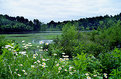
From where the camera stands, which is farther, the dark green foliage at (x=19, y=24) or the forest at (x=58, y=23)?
the forest at (x=58, y=23)

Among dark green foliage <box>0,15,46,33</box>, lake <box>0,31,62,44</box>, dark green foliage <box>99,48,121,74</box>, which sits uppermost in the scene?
dark green foliage <box>0,15,46,33</box>

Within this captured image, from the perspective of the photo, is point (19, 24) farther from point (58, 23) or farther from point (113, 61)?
point (113, 61)

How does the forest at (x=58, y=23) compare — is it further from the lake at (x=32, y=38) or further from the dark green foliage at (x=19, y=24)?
the lake at (x=32, y=38)

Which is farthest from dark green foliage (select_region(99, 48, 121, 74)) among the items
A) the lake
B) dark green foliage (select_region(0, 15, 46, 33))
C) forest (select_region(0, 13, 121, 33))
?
forest (select_region(0, 13, 121, 33))

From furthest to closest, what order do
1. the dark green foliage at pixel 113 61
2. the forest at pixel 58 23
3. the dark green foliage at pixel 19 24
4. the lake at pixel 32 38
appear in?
the forest at pixel 58 23 < the dark green foliage at pixel 19 24 < the lake at pixel 32 38 < the dark green foliage at pixel 113 61

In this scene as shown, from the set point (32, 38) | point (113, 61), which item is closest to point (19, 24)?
point (32, 38)

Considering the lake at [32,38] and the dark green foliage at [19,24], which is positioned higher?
the dark green foliage at [19,24]

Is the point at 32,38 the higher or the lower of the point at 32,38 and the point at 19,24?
the lower

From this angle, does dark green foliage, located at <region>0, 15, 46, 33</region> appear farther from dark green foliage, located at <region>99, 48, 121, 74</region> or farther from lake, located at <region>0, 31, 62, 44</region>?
dark green foliage, located at <region>99, 48, 121, 74</region>

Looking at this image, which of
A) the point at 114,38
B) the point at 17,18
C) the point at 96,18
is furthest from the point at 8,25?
the point at 96,18

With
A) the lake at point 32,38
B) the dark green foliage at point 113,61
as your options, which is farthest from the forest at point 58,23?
the dark green foliage at point 113,61

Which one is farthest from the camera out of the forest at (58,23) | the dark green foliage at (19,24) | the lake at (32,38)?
the forest at (58,23)

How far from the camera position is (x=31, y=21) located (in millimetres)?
38125

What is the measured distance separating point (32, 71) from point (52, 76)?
0.36 m
